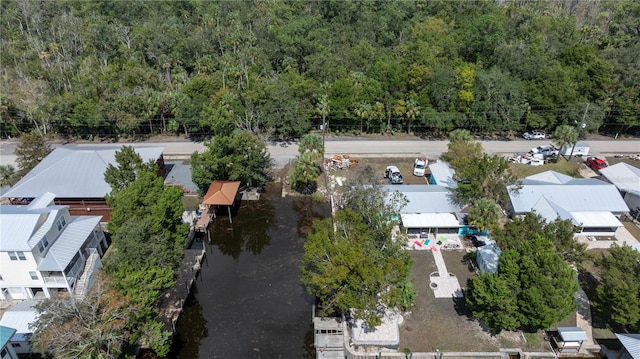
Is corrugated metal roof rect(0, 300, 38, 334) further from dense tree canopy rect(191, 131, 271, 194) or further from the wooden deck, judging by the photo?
dense tree canopy rect(191, 131, 271, 194)

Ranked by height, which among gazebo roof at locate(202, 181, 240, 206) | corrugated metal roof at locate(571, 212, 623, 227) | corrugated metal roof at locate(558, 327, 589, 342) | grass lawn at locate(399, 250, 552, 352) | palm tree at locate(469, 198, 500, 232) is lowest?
grass lawn at locate(399, 250, 552, 352)

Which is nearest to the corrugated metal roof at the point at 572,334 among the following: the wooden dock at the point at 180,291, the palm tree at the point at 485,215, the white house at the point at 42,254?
the palm tree at the point at 485,215

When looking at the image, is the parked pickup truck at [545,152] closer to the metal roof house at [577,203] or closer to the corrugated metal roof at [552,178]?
the corrugated metal roof at [552,178]

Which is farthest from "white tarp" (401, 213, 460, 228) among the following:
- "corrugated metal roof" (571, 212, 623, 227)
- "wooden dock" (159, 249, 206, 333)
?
"wooden dock" (159, 249, 206, 333)

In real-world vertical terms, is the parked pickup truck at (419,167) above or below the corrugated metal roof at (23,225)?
below

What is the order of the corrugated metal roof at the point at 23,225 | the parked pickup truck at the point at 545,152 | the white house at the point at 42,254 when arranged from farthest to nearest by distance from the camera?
the parked pickup truck at the point at 545,152 → the white house at the point at 42,254 → the corrugated metal roof at the point at 23,225

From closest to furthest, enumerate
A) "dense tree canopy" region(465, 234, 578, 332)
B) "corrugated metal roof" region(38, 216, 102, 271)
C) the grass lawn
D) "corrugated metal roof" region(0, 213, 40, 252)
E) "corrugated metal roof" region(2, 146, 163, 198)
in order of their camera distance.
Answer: "dense tree canopy" region(465, 234, 578, 332) → the grass lawn → "corrugated metal roof" region(0, 213, 40, 252) → "corrugated metal roof" region(38, 216, 102, 271) → "corrugated metal roof" region(2, 146, 163, 198)

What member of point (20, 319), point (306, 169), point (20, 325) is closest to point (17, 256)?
point (20, 319)

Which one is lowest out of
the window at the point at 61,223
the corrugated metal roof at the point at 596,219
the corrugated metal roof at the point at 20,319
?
the corrugated metal roof at the point at 20,319
